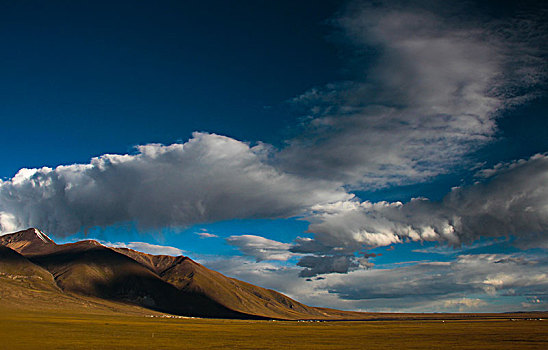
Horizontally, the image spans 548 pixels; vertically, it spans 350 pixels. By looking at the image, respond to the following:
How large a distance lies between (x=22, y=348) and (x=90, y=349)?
9.83 meters

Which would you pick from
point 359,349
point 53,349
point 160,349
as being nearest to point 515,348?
point 359,349

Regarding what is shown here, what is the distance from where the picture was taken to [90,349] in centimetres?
6575

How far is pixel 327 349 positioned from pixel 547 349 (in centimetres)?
3365

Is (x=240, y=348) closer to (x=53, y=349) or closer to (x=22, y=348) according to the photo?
(x=53, y=349)

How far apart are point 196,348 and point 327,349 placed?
71.2 feet

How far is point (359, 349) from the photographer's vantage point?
7050 cm

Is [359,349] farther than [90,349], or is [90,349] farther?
[359,349]

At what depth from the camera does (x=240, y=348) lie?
71188 millimetres

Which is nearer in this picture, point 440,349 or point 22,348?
point 22,348

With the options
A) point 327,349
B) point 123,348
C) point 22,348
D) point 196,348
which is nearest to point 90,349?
point 123,348

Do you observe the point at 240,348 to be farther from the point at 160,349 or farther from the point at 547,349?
the point at 547,349

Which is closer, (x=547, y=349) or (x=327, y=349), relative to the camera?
(x=547, y=349)

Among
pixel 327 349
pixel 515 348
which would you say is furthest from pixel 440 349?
pixel 327 349

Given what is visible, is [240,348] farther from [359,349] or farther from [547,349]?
[547,349]
